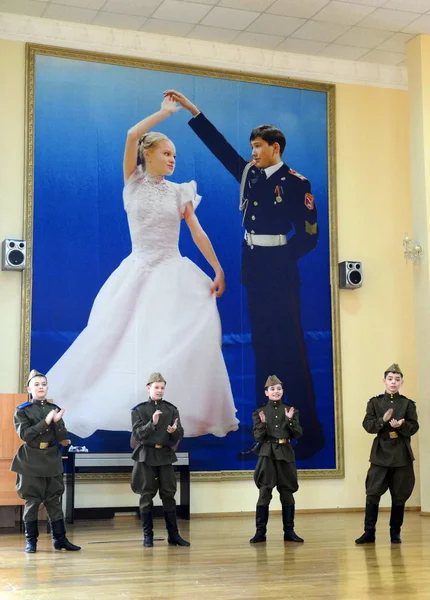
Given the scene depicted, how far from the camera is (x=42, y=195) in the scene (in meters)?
9.47

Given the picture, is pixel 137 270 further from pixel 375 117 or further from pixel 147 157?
pixel 375 117

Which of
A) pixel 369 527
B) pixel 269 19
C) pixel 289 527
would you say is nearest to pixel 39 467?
pixel 289 527

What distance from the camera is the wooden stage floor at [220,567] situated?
4.98 meters

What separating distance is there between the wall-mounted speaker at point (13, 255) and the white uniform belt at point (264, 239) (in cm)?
264

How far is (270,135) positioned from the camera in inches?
414

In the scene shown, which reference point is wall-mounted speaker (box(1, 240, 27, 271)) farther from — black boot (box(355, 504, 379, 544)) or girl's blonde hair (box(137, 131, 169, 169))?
black boot (box(355, 504, 379, 544))

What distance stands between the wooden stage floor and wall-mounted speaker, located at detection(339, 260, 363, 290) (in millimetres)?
3160

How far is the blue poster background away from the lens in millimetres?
9438

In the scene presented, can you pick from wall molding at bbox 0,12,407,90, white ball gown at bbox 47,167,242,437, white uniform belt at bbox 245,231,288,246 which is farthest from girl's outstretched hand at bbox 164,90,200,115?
white uniform belt at bbox 245,231,288,246

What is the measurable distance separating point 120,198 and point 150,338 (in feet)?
5.28

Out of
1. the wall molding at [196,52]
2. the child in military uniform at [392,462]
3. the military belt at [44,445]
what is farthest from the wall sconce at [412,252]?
the military belt at [44,445]

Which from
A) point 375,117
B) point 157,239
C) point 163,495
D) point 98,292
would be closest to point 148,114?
point 157,239

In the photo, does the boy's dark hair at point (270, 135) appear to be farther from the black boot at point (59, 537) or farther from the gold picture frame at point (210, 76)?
the black boot at point (59, 537)

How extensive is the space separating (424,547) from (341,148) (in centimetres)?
547
